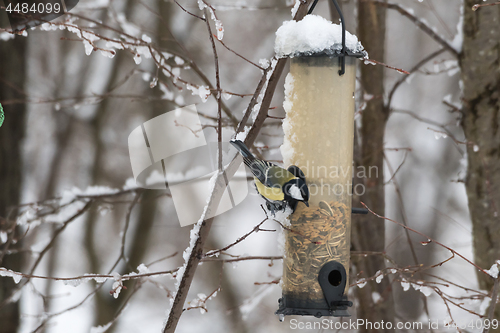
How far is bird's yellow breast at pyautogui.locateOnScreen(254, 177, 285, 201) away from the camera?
227 cm

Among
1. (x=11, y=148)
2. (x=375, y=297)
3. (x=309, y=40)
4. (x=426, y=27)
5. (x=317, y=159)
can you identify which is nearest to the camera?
(x=309, y=40)

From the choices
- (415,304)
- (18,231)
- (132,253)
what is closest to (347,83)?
(18,231)

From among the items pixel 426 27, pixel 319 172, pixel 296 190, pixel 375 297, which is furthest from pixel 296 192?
pixel 426 27

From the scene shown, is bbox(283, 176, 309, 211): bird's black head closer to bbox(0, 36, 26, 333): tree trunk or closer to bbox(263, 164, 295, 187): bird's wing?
bbox(263, 164, 295, 187): bird's wing

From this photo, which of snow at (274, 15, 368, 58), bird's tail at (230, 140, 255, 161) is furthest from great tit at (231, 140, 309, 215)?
snow at (274, 15, 368, 58)

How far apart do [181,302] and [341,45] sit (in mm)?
1543

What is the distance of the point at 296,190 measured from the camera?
86.7 inches

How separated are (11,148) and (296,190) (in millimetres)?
4044

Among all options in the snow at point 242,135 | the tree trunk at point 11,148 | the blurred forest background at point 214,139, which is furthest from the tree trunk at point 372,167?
the tree trunk at point 11,148

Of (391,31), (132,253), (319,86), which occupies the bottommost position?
(132,253)

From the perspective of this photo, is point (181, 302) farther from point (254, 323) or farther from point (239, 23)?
point (254, 323)

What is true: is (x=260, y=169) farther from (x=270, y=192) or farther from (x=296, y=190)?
(x=296, y=190)

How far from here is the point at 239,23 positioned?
24.8 ft

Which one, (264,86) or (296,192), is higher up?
(264,86)
